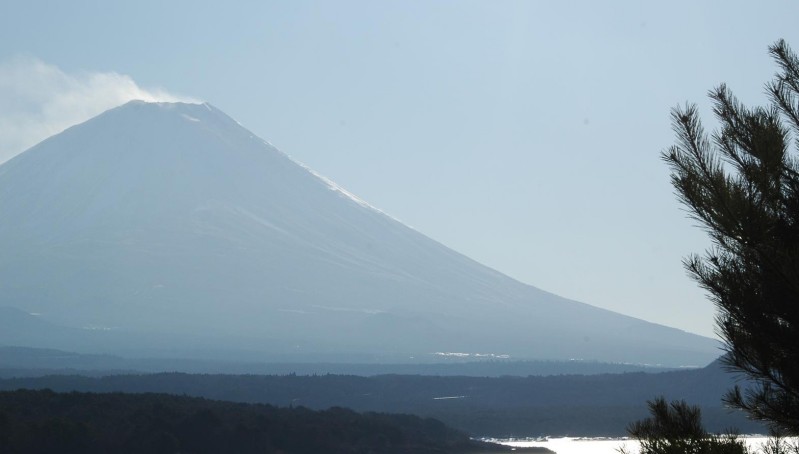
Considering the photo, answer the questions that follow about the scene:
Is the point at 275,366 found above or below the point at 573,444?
above

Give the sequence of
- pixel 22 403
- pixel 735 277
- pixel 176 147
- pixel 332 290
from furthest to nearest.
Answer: pixel 176 147
pixel 332 290
pixel 22 403
pixel 735 277

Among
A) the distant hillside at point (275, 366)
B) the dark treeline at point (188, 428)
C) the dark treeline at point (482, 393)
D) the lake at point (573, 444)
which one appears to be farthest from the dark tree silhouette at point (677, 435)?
the distant hillside at point (275, 366)

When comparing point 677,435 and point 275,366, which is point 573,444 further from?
point 275,366

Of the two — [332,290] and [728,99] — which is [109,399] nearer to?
[728,99]

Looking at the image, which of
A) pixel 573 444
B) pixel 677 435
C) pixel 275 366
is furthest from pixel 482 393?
pixel 677 435

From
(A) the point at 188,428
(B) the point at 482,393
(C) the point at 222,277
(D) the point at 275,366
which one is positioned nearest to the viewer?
(A) the point at 188,428

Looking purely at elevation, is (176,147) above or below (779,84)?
above

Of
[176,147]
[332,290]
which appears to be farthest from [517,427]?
[176,147]
